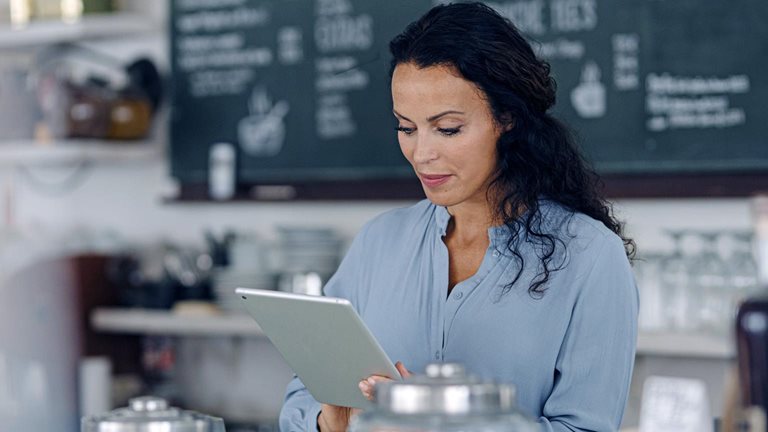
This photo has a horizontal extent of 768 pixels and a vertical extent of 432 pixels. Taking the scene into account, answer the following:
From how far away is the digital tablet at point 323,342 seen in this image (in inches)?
64.2

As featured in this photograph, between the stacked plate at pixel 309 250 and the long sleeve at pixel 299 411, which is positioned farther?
the stacked plate at pixel 309 250

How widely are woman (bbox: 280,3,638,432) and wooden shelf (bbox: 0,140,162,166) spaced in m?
2.19

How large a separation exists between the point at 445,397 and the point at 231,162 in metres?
2.81

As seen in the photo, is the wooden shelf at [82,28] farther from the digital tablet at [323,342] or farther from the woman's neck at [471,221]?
the digital tablet at [323,342]

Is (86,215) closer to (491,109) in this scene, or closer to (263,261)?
(263,261)

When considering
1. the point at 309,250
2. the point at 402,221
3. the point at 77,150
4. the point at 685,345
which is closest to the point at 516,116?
the point at 402,221

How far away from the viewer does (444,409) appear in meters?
1.24

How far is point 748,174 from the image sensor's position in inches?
122

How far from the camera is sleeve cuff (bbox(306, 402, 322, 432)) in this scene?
1959 mm

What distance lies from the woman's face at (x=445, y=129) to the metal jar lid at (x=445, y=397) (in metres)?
0.67

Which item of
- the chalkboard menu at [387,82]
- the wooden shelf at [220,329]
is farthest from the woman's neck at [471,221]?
the chalkboard menu at [387,82]

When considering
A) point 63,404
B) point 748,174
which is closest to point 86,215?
point 63,404

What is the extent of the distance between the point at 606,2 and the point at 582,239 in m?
1.53

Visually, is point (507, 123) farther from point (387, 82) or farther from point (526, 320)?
point (387, 82)
